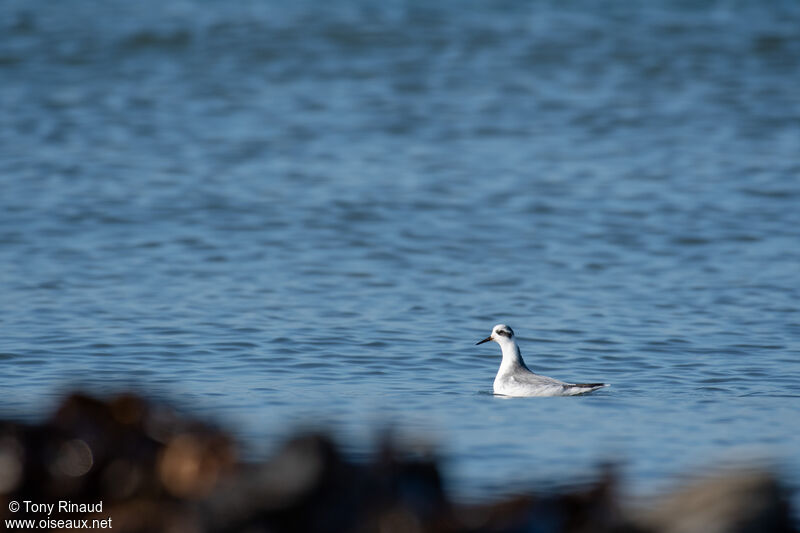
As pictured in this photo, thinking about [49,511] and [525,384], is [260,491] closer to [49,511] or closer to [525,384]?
[49,511]

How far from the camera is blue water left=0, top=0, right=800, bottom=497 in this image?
8516 mm

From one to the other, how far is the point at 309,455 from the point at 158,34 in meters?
25.7

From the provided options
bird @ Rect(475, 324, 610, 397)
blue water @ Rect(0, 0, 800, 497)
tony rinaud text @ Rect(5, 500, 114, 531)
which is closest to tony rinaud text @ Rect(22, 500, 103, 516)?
tony rinaud text @ Rect(5, 500, 114, 531)

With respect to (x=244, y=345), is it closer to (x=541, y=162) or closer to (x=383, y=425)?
(x=383, y=425)

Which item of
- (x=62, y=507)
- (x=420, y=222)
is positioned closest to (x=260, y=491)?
(x=62, y=507)

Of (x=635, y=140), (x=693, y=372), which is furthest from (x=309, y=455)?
(x=635, y=140)

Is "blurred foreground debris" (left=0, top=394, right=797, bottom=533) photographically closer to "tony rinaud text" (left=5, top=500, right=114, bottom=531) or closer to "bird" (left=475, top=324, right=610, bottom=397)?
"tony rinaud text" (left=5, top=500, right=114, bottom=531)

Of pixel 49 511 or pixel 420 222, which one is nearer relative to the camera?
pixel 49 511

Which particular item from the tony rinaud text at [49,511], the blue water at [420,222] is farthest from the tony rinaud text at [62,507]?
the blue water at [420,222]

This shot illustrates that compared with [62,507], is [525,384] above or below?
below

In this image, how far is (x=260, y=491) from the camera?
409 centimetres

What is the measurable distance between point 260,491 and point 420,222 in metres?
11.7

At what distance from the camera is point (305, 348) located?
1019cm

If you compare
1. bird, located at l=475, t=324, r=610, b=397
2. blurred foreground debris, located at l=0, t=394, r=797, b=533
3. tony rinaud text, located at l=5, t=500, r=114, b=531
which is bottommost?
bird, located at l=475, t=324, r=610, b=397
